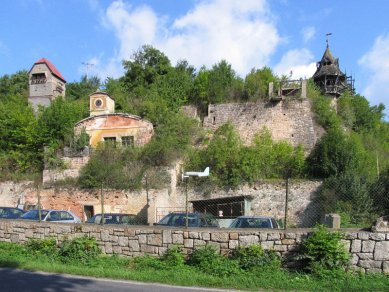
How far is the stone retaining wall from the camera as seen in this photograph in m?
8.33

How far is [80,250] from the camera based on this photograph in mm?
9961

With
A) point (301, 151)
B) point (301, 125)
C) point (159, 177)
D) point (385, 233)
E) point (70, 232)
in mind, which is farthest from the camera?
point (301, 125)

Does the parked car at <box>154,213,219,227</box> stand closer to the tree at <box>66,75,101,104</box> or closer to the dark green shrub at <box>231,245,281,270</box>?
the dark green shrub at <box>231,245,281,270</box>

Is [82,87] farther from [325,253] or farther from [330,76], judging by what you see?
[325,253]

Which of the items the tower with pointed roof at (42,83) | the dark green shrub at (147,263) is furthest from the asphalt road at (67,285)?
the tower with pointed roof at (42,83)

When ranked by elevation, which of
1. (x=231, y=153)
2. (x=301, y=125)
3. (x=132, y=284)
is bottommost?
(x=132, y=284)

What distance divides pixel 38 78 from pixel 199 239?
43.6 m

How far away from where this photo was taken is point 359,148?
78.8ft

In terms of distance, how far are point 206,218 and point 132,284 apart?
569 cm

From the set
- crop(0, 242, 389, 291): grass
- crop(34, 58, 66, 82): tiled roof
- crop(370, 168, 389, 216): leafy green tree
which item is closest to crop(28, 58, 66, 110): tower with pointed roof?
crop(34, 58, 66, 82): tiled roof

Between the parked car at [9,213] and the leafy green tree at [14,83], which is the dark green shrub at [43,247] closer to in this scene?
the parked car at [9,213]

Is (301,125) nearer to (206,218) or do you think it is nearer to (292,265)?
(206,218)

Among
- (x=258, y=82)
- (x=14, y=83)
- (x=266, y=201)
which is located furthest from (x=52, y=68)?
(x=266, y=201)

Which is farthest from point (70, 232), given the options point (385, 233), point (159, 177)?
point (159, 177)
